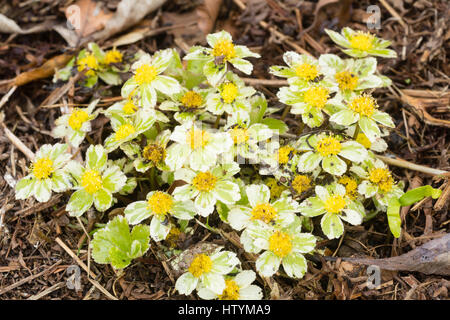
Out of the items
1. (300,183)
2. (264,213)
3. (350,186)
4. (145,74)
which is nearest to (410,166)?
(350,186)

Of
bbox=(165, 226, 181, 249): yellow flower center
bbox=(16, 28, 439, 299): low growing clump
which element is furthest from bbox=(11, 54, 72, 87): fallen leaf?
bbox=(165, 226, 181, 249): yellow flower center

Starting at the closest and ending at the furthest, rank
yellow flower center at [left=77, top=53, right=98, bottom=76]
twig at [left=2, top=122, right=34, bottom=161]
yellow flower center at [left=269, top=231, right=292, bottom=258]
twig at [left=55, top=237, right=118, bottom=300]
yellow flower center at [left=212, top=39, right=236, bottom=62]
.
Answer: yellow flower center at [left=269, top=231, right=292, bottom=258] < twig at [left=55, top=237, right=118, bottom=300] < yellow flower center at [left=212, top=39, right=236, bottom=62] < twig at [left=2, top=122, right=34, bottom=161] < yellow flower center at [left=77, top=53, right=98, bottom=76]

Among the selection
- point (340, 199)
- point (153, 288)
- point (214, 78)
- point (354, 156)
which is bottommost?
point (153, 288)

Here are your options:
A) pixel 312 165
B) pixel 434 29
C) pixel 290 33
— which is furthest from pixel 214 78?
pixel 434 29

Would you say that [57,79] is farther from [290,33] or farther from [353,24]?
[353,24]

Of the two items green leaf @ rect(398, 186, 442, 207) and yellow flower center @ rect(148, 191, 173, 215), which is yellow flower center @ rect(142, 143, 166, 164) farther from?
green leaf @ rect(398, 186, 442, 207)

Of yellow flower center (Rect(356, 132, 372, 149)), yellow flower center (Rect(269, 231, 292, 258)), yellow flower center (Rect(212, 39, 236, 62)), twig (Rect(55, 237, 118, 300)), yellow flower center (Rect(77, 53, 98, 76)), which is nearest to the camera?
yellow flower center (Rect(269, 231, 292, 258))

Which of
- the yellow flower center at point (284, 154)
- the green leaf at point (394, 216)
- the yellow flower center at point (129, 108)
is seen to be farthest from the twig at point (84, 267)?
the green leaf at point (394, 216)
